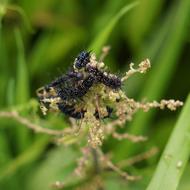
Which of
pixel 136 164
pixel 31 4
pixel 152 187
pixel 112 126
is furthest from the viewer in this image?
pixel 31 4

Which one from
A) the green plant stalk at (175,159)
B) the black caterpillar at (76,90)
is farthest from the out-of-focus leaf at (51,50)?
the black caterpillar at (76,90)

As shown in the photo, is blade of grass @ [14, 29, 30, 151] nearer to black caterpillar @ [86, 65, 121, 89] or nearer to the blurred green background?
the blurred green background

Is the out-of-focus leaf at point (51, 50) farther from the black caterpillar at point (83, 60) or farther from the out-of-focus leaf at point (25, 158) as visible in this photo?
the black caterpillar at point (83, 60)

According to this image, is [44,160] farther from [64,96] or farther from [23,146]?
[64,96]

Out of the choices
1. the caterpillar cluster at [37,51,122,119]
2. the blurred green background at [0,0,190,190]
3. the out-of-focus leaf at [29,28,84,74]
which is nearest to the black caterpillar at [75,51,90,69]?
the caterpillar cluster at [37,51,122,119]

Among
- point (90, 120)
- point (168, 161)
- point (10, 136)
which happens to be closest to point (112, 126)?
point (168, 161)

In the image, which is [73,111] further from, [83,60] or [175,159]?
[175,159]
